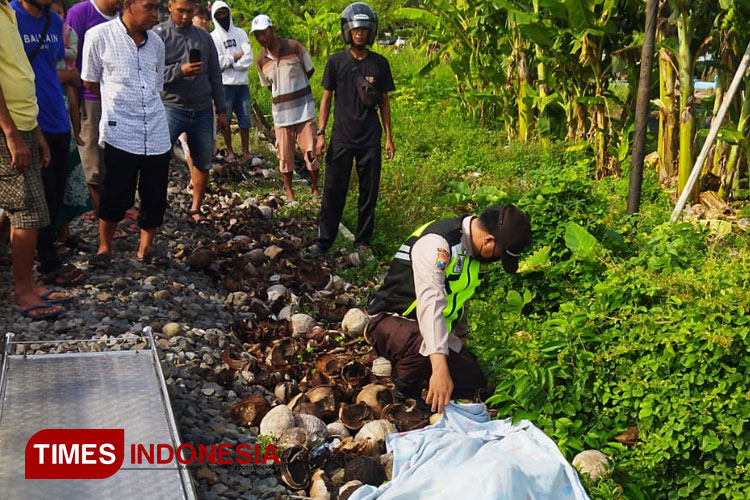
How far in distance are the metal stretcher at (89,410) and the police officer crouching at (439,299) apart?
1275 millimetres

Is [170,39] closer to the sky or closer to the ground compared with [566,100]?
closer to the sky

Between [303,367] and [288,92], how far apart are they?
3837 mm

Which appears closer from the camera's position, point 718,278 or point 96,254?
point 718,278

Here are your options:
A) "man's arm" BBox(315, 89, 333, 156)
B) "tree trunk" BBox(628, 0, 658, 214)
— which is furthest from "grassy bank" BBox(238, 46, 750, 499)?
"man's arm" BBox(315, 89, 333, 156)

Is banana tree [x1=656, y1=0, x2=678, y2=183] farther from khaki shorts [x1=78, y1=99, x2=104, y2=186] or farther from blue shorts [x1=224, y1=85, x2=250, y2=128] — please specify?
khaki shorts [x1=78, y1=99, x2=104, y2=186]

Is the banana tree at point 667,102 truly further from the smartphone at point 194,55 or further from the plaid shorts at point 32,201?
the plaid shorts at point 32,201

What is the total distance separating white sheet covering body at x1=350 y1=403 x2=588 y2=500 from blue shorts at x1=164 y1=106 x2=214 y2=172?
3.78 metres

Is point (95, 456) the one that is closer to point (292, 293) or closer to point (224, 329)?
point (224, 329)

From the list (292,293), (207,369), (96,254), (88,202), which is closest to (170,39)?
(88,202)

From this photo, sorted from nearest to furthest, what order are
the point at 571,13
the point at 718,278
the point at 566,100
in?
the point at 718,278 < the point at 571,13 < the point at 566,100

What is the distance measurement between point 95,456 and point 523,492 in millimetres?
1775

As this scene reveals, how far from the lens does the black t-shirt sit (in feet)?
21.7

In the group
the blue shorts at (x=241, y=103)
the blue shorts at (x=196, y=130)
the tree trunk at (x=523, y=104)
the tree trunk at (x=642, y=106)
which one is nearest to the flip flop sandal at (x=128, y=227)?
the blue shorts at (x=196, y=130)

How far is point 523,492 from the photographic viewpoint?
3229 mm
